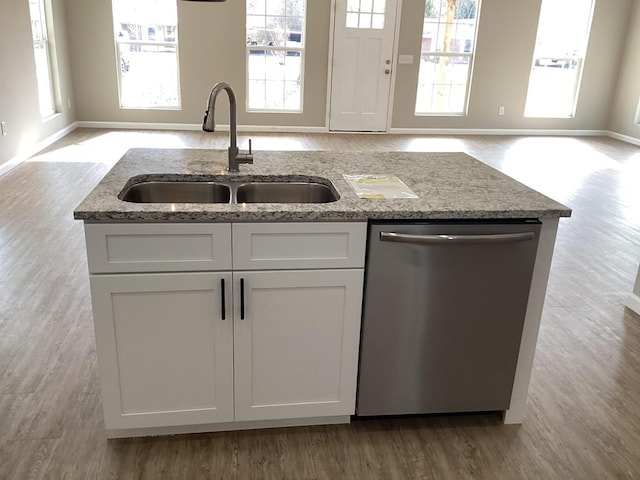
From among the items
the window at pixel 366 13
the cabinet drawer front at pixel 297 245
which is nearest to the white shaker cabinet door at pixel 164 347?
the cabinet drawer front at pixel 297 245

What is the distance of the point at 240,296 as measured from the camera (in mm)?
1817

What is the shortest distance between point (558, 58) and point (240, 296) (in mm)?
8350

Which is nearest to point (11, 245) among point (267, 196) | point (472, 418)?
point (267, 196)

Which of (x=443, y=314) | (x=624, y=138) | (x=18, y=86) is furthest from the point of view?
(x=624, y=138)

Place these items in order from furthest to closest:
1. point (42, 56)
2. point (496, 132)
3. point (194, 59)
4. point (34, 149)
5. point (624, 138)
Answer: point (496, 132), point (624, 138), point (194, 59), point (42, 56), point (34, 149)

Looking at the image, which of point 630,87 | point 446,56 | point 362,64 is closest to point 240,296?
point 362,64

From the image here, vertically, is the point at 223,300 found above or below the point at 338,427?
above

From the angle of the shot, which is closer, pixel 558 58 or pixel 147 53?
pixel 147 53

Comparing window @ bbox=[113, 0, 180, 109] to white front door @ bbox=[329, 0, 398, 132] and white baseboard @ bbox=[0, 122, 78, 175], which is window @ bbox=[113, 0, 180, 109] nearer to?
white baseboard @ bbox=[0, 122, 78, 175]

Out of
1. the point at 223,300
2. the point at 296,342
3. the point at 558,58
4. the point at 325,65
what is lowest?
the point at 296,342

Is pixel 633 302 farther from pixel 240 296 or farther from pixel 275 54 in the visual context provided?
pixel 275 54

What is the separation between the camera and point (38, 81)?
662 centimetres

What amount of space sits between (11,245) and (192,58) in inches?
186

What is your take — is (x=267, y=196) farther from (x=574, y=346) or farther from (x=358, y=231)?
(x=574, y=346)
